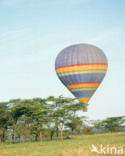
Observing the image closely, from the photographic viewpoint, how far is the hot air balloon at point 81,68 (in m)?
54.1

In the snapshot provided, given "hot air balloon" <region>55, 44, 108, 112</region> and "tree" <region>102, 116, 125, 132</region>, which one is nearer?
"hot air balloon" <region>55, 44, 108, 112</region>

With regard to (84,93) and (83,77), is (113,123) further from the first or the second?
(83,77)

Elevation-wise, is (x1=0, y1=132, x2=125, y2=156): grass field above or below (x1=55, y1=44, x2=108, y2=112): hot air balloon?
below

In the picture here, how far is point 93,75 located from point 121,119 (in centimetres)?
4135

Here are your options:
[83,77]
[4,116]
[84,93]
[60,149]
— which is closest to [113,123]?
[84,93]

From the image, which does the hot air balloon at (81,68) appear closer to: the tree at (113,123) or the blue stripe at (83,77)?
the blue stripe at (83,77)

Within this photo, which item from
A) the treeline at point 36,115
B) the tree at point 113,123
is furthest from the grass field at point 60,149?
the tree at point 113,123

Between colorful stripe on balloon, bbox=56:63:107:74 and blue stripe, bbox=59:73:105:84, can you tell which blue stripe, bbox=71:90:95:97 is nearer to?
blue stripe, bbox=59:73:105:84

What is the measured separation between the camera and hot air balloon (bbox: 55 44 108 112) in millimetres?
54125

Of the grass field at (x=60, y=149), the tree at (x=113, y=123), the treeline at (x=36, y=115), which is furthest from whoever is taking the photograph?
the tree at (x=113, y=123)

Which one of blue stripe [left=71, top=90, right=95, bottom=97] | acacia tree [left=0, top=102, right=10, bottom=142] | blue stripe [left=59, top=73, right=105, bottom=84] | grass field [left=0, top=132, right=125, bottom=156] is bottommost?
grass field [left=0, top=132, right=125, bottom=156]

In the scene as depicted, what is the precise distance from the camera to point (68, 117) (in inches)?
2250

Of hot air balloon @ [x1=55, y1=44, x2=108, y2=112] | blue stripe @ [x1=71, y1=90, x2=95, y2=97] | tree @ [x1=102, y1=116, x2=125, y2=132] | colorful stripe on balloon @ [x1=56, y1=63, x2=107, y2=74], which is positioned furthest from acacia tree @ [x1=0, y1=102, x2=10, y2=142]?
tree @ [x1=102, y1=116, x2=125, y2=132]

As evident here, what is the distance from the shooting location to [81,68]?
177ft
